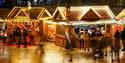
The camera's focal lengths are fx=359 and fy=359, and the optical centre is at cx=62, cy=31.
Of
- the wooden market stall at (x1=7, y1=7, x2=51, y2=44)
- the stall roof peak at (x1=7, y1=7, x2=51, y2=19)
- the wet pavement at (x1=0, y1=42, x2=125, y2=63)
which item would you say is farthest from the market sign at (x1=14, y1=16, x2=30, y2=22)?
the wet pavement at (x1=0, y1=42, x2=125, y2=63)

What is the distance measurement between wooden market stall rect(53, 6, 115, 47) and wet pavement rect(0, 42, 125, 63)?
64.0 inches

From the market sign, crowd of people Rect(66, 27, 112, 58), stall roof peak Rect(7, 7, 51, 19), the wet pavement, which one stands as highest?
stall roof peak Rect(7, 7, 51, 19)

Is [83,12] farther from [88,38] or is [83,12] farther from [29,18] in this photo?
[29,18]

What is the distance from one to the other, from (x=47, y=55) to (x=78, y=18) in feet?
15.6

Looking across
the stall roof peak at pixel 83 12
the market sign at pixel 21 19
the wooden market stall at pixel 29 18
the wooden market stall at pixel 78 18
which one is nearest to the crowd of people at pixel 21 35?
the wooden market stall at pixel 29 18

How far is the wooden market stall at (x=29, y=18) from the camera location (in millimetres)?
29062

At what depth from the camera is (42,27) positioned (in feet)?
100

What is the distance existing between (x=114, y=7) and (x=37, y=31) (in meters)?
10.1

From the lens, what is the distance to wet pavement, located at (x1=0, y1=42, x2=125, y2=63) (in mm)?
20875

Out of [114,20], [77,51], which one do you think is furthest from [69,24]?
[114,20]

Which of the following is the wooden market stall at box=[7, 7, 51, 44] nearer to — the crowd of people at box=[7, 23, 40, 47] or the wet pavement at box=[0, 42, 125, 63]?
the crowd of people at box=[7, 23, 40, 47]

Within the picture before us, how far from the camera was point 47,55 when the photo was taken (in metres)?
22.9

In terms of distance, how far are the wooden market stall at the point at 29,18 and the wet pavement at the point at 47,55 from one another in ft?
10.1

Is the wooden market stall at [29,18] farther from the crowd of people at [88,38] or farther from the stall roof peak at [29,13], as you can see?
the crowd of people at [88,38]
